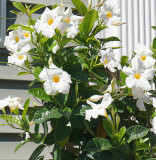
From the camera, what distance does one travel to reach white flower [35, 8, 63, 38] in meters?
1.62

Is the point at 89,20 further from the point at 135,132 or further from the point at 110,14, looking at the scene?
the point at 135,132

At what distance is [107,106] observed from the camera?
1.59 metres

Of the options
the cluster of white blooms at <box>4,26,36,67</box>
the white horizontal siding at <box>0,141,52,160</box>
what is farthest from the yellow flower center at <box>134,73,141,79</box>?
the white horizontal siding at <box>0,141,52,160</box>

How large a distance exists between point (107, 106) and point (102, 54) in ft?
0.86

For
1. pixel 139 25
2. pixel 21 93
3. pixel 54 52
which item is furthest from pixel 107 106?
pixel 139 25

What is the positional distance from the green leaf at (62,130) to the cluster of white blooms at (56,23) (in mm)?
397

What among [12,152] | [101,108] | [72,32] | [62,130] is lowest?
[12,152]

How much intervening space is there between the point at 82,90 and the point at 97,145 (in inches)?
13.0

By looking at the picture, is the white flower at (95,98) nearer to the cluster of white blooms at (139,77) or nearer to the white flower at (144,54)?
the cluster of white blooms at (139,77)

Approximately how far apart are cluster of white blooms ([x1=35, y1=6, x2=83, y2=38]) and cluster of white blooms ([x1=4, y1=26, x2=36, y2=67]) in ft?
0.39

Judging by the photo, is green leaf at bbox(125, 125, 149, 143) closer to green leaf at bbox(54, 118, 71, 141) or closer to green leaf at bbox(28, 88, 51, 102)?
green leaf at bbox(54, 118, 71, 141)

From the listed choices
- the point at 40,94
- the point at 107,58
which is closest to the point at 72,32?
the point at 107,58

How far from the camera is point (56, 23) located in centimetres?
162

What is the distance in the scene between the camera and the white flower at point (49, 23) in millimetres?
1622
